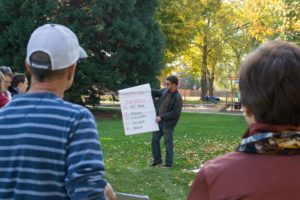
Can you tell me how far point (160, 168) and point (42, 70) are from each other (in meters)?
7.49

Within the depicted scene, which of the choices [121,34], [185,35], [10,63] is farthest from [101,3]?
[185,35]

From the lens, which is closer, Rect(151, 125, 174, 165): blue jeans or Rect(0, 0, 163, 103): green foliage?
Rect(151, 125, 174, 165): blue jeans

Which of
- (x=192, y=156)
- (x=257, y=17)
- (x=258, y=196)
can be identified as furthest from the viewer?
(x=257, y=17)

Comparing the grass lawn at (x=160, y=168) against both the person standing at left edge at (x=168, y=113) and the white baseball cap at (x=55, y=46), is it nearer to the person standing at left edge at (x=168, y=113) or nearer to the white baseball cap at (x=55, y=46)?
the person standing at left edge at (x=168, y=113)

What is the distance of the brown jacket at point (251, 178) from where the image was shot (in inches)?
65.4

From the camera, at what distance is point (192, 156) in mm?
11352

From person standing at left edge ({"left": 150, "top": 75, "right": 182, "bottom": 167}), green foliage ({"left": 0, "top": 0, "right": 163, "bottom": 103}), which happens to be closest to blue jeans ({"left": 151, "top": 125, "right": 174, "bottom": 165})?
person standing at left edge ({"left": 150, "top": 75, "right": 182, "bottom": 167})

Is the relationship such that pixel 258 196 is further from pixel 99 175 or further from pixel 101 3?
pixel 101 3

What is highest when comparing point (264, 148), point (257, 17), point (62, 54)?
point (257, 17)

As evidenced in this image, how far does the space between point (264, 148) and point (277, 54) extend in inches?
13.3

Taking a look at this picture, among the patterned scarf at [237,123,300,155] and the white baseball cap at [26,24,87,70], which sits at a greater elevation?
the white baseball cap at [26,24,87,70]

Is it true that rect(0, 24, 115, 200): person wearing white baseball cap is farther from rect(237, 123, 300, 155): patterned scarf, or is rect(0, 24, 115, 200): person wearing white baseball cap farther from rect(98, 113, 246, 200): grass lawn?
rect(98, 113, 246, 200): grass lawn

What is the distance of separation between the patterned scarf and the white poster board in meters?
7.67

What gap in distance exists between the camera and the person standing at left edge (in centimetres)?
959
